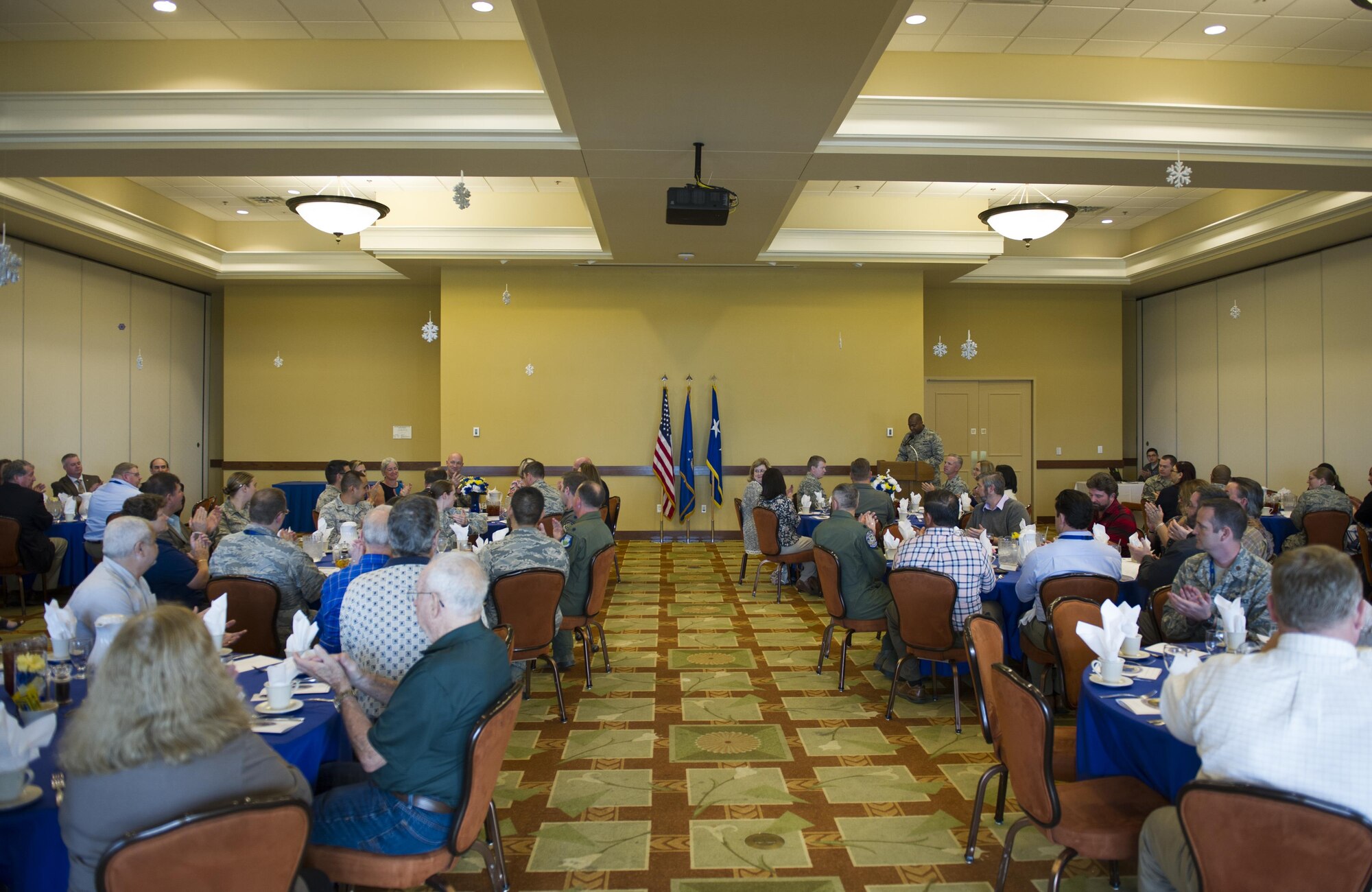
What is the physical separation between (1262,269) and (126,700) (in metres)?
→ 14.2

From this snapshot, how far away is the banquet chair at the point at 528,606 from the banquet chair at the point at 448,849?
212 cm

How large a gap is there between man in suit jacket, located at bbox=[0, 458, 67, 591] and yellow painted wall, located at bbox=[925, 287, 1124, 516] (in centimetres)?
1196

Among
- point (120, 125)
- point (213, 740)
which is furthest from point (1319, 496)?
point (120, 125)

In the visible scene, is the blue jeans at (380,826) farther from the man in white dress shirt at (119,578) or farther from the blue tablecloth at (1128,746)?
the blue tablecloth at (1128,746)

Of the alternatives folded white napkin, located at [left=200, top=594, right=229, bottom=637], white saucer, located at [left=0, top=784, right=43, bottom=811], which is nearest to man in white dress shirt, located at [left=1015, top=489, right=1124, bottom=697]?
folded white napkin, located at [left=200, top=594, right=229, bottom=637]

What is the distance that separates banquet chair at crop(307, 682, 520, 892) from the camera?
2496 millimetres

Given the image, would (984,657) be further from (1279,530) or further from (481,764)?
(1279,530)

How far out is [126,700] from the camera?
73.7 inches

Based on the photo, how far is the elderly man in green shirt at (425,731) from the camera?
248 cm

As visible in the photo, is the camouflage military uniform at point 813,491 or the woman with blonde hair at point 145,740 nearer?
the woman with blonde hair at point 145,740

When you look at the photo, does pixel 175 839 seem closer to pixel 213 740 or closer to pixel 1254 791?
pixel 213 740

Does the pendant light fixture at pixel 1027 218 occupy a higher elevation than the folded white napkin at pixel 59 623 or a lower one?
higher

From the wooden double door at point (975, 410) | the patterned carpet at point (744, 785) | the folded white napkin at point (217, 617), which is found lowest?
the patterned carpet at point (744, 785)

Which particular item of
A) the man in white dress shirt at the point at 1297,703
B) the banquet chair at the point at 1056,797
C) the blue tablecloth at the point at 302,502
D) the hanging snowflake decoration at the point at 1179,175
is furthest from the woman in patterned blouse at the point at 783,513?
the blue tablecloth at the point at 302,502
